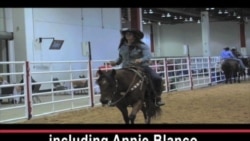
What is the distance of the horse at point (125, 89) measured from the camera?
17.8 ft

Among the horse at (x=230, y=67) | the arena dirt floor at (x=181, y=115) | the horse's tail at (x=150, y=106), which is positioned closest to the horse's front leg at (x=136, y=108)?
the horse's tail at (x=150, y=106)

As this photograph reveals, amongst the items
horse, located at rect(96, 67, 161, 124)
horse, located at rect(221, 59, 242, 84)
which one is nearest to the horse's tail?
horse, located at rect(96, 67, 161, 124)

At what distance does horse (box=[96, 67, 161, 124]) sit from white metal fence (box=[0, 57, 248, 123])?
3651 millimetres

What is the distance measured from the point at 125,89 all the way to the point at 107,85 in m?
0.40

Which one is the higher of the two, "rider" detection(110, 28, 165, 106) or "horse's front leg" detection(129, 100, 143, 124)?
"rider" detection(110, 28, 165, 106)

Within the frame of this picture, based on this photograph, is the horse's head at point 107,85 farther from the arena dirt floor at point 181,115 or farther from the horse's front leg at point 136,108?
the arena dirt floor at point 181,115

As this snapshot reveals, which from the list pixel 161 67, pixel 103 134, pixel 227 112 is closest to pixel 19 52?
pixel 161 67

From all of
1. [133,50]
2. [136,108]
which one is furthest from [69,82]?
[136,108]

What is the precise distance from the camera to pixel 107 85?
5422mm

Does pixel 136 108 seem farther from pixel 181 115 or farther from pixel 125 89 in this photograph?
pixel 181 115

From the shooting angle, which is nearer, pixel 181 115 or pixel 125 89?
pixel 125 89

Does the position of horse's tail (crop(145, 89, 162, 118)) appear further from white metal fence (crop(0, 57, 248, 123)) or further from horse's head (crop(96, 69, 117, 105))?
white metal fence (crop(0, 57, 248, 123))

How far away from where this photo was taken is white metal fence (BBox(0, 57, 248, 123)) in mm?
10348
